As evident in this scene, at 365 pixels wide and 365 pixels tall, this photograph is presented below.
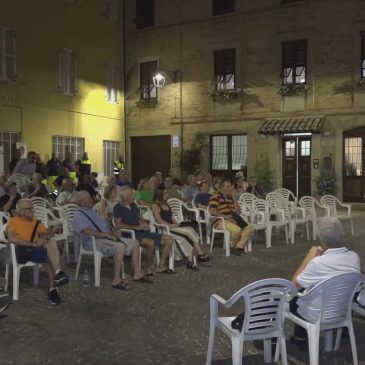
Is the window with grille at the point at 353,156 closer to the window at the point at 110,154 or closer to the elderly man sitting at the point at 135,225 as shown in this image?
the window at the point at 110,154

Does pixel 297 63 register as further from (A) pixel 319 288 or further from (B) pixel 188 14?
(A) pixel 319 288

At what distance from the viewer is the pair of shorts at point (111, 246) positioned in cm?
657

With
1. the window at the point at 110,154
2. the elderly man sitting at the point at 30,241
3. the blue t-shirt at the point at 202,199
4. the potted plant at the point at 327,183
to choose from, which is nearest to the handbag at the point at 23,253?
the elderly man sitting at the point at 30,241

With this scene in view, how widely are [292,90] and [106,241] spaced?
39.8ft

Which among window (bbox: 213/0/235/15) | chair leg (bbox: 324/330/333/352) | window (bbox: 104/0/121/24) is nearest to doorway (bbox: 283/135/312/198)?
window (bbox: 213/0/235/15)

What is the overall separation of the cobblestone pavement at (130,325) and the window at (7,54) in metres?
9.45

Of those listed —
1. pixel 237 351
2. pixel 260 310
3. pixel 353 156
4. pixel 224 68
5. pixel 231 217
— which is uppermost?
pixel 224 68

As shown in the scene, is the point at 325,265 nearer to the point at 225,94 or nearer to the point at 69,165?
the point at 69,165

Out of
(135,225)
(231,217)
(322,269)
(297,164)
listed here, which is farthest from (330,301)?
(297,164)

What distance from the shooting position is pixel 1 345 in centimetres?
459

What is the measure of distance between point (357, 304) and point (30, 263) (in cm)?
362

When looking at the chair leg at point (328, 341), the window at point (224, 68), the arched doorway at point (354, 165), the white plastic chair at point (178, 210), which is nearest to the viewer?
the chair leg at point (328, 341)

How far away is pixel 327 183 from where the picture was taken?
16.7 metres

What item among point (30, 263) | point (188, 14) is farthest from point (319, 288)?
point (188, 14)
